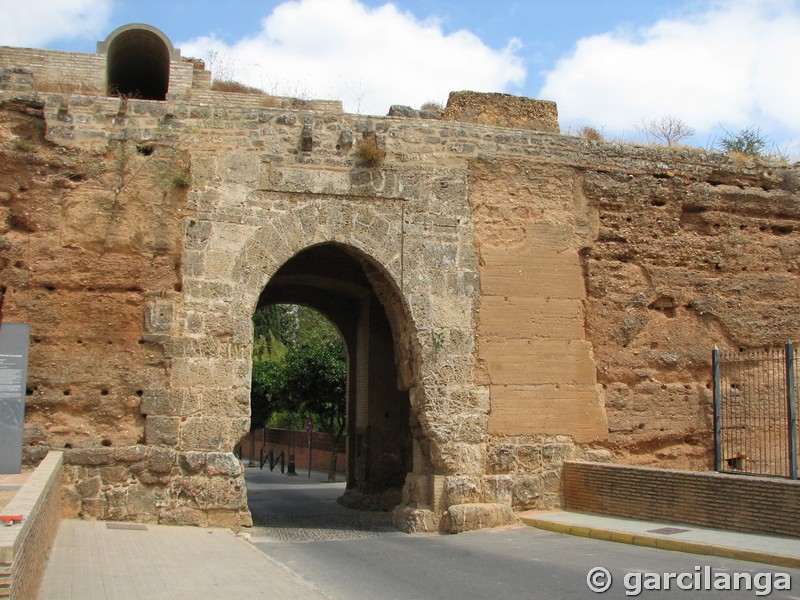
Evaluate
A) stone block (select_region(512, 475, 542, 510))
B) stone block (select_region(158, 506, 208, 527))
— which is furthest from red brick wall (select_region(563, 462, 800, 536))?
stone block (select_region(158, 506, 208, 527))

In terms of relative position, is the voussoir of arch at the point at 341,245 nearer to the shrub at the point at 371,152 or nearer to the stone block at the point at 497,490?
the shrub at the point at 371,152

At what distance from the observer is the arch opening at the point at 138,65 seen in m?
11.5

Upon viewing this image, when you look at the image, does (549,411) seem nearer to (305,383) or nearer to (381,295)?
(381,295)

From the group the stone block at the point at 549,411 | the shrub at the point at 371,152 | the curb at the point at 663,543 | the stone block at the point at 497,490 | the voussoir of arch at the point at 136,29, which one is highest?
the voussoir of arch at the point at 136,29

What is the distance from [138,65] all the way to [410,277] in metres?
5.87

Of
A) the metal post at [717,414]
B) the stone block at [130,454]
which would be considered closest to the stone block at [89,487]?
the stone block at [130,454]

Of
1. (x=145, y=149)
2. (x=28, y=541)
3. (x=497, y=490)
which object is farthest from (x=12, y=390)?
(x=497, y=490)

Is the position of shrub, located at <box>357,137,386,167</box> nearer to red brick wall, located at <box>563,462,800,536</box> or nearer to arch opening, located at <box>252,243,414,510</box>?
arch opening, located at <box>252,243,414,510</box>

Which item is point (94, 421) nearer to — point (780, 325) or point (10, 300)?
point (10, 300)

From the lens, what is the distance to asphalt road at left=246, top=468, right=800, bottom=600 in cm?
632

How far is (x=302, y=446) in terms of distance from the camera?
94.0 ft

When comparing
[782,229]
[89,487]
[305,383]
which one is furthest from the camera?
[305,383]

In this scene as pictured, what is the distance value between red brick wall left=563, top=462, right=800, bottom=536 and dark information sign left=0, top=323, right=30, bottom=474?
246 inches

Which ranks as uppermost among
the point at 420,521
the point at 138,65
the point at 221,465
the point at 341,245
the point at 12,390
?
the point at 138,65
